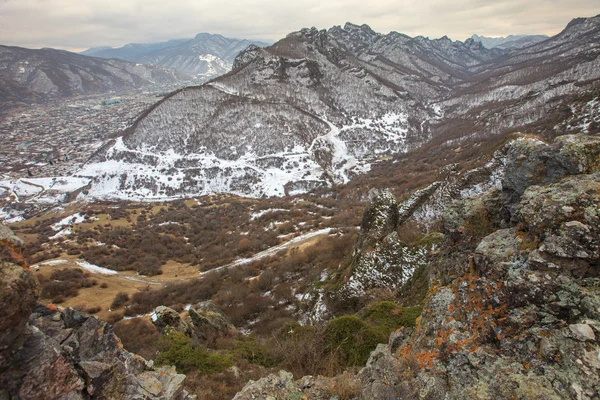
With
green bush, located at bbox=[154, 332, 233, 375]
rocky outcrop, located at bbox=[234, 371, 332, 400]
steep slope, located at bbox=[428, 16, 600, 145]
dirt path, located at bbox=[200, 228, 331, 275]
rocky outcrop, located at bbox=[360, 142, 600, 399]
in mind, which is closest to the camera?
rocky outcrop, located at bbox=[360, 142, 600, 399]

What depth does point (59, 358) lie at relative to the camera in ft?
15.6

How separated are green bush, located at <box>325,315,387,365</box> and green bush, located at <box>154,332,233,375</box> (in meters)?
4.02

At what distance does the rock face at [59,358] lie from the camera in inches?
163

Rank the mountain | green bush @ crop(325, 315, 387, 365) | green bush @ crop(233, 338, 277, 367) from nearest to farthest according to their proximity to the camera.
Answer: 1. green bush @ crop(325, 315, 387, 365)
2. green bush @ crop(233, 338, 277, 367)
3. the mountain

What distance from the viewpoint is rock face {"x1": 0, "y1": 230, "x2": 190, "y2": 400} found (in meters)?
4.15

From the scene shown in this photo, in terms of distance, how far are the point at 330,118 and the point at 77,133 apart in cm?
16296

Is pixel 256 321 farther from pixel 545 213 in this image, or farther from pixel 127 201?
pixel 127 201

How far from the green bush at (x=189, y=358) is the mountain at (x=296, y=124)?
2643 inches

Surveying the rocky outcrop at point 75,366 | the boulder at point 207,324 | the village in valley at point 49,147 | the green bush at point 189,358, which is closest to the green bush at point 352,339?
the green bush at point 189,358

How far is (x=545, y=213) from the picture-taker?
16.1 feet

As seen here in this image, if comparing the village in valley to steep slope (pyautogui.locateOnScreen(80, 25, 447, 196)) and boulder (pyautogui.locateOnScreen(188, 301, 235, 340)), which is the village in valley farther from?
boulder (pyautogui.locateOnScreen(188, 301, 235, 340))

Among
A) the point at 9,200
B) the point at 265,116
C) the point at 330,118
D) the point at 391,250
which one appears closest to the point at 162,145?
the point at 265,116

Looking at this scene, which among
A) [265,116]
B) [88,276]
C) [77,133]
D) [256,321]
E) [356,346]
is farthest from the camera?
[77,133]

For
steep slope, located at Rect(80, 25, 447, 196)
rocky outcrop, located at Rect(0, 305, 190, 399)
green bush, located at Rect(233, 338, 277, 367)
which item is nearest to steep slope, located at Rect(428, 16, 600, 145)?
steep slope, located at Rect(80, 25, 447, 196)
